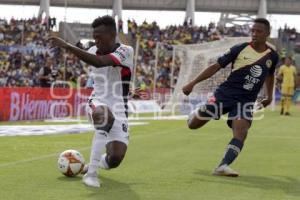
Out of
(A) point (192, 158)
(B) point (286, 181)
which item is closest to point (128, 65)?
(B) point (286, 181)

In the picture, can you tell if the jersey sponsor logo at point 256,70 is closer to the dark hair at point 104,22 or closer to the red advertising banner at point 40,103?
the dark hair at point 104,22

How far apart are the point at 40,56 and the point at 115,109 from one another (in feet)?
93.9

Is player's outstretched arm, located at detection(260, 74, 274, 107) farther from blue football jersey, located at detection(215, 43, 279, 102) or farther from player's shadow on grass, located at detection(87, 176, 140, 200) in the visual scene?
player's shadow on grass, located at detection(87, 176, 140, 200)

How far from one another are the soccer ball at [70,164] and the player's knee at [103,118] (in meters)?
0.76

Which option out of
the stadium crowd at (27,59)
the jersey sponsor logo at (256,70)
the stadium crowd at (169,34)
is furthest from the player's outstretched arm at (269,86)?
the stadium crowd at (169,34)

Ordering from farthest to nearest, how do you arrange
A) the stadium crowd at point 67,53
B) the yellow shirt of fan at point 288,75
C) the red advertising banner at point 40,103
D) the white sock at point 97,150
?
the stadium crowd at point 67,53, the yellow shirt of fan at point 288,75, the red advertising banner at point 40,103, the white sock at point 97,150

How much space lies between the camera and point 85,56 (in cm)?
622

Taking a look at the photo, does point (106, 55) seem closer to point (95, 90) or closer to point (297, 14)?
point (95, 90)

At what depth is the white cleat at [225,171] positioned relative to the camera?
7664 mm

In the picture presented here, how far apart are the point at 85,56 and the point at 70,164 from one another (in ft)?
5.64

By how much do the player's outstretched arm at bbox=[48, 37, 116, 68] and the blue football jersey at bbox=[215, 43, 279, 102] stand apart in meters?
2.10

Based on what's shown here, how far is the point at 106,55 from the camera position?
6590 mm

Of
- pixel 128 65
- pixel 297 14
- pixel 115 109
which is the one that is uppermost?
pixel 297 14

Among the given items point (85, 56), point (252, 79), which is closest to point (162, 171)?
point (252, 79)
